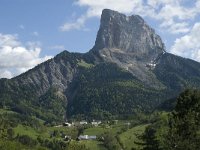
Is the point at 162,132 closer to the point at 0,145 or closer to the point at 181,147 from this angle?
the point at 181,147

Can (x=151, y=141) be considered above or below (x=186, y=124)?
below

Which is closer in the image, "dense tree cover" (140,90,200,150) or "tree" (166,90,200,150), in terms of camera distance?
"tree" (166,90,200,150)

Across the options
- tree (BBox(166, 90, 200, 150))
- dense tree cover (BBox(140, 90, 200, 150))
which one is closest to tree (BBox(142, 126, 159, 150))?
dense tree cover (BBox(140, 90, 200, 150))

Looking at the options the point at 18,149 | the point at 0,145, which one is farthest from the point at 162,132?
the point at 18,149

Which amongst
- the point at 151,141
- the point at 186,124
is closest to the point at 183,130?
the point at 186,124

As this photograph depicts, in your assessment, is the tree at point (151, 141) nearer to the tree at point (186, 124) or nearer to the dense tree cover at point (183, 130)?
the dense tree cover at point (183, 130)

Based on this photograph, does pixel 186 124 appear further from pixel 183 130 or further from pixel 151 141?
pixel 151 141

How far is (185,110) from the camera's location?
6588 centimetres

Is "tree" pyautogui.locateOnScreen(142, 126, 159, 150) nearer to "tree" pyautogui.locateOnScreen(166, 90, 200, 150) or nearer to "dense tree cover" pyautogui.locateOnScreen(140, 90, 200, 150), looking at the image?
"dense tree cover" pyautogui.locateOnScreen(140, 90, 200, 150)

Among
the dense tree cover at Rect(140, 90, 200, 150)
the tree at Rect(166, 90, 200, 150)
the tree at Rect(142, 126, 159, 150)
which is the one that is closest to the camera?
the tree at Rect(166, 90, 200, 150)

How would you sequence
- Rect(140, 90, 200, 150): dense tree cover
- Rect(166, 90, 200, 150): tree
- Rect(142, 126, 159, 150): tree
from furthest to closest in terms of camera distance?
Rect(142, 126, 159, 150): tree, Rect(140, 90, 200, 150): dense tree cover, Rect(166, 90, 200, 150): tree

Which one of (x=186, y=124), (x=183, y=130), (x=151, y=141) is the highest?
(x=186, y=124)

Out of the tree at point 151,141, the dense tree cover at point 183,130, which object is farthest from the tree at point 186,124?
the tree at point 151,141

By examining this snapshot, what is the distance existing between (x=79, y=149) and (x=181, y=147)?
94.2 meters
